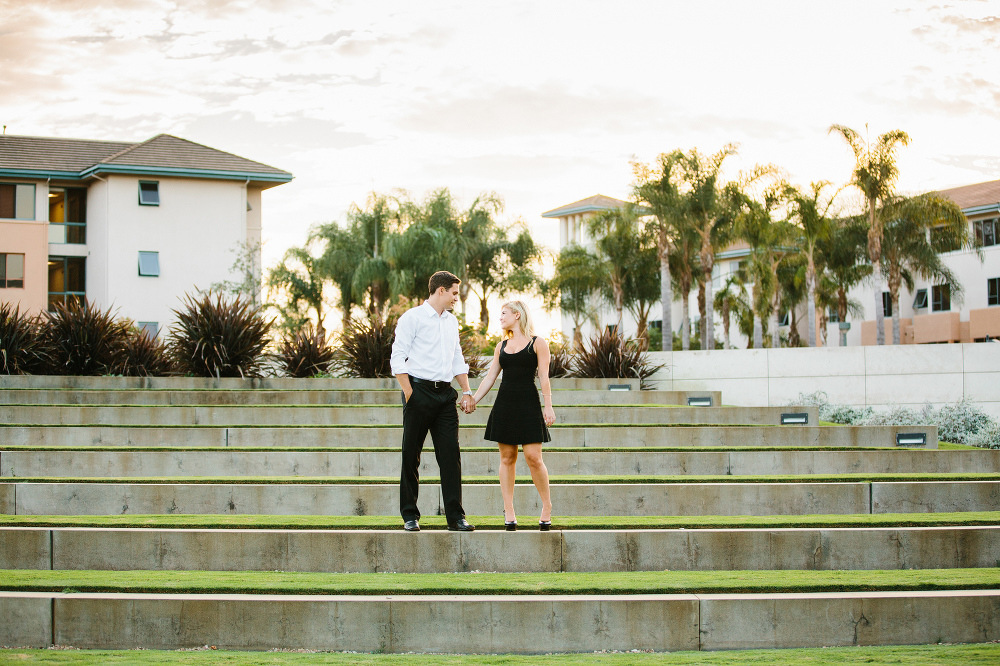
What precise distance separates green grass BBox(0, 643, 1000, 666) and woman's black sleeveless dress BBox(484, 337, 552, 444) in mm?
1958

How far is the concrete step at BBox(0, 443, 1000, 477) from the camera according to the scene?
32.9 ft

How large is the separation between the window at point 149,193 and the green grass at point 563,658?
3740 cm

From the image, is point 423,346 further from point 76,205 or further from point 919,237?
point 76,205

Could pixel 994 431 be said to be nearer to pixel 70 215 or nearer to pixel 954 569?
pixel 954 569

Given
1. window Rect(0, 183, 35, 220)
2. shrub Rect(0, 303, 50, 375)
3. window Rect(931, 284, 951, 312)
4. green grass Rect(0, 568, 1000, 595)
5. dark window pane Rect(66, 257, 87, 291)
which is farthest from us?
window Rect(931, 284, 951, 312)

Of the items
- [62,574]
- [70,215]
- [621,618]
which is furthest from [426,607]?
[70,215]

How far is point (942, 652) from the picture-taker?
5.34 metres

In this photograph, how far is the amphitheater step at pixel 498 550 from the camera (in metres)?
6.80

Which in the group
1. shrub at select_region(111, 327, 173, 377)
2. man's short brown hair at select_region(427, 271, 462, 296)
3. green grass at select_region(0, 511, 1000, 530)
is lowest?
green grass at select_region(0, 511, 1000, 530)

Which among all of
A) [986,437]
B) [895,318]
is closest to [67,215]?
[895,318]

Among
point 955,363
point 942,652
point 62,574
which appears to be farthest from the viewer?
point 955,363

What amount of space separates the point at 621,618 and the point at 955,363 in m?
16.0

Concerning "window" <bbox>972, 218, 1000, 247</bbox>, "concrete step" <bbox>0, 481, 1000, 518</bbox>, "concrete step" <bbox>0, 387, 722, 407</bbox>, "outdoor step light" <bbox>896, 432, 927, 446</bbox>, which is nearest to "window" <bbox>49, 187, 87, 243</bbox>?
"concrete step" <bbox>0, 387, 722, 407</bbox>

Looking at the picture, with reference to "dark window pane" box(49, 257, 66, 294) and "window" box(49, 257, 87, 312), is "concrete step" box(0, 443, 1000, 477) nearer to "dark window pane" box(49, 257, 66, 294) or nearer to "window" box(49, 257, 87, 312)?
"window" box(49, 257, 87, 312)
